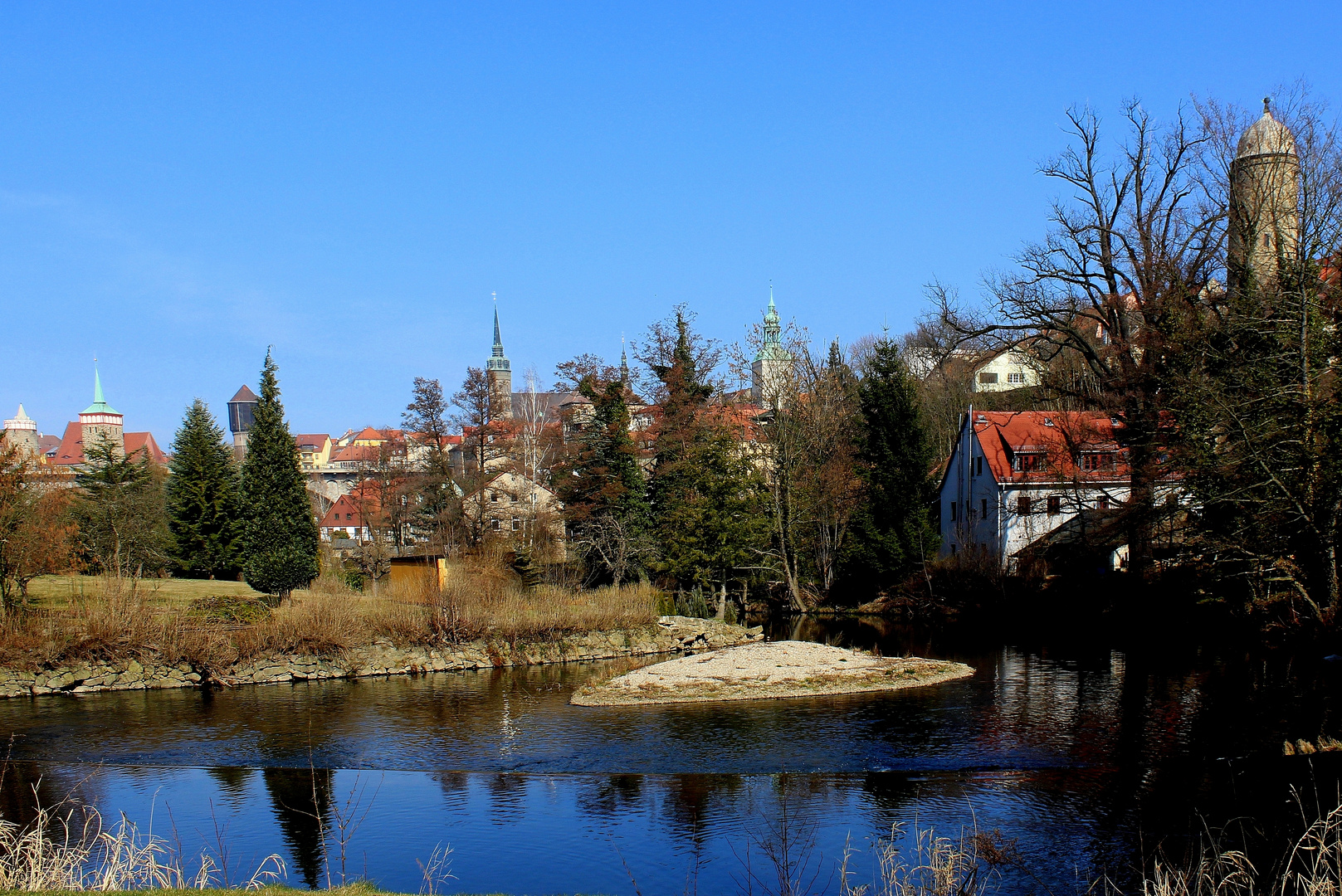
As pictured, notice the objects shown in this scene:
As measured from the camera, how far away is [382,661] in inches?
1078

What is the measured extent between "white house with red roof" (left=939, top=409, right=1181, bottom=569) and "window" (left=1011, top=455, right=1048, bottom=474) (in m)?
0.04

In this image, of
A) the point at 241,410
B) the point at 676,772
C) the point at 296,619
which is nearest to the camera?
the point at 676,772

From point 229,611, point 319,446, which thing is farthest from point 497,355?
point 229,611

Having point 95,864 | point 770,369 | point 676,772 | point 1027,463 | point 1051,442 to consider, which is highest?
point 770,369

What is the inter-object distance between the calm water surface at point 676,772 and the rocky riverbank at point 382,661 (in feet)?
2.96

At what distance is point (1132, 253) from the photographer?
107ft

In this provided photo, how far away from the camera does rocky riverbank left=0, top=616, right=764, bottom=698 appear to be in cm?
2403

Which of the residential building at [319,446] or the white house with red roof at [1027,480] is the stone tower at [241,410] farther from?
the white house with red roof at [1027,480]

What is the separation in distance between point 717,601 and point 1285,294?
20653 mm

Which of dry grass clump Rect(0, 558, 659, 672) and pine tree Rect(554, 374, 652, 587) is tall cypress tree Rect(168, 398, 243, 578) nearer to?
dry grass clump Rect(0, 558, 659, 672)

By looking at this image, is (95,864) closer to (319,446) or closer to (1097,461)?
(1097,461)

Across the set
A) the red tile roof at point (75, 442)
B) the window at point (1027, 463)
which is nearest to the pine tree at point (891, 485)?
the window at point (1027, 463)

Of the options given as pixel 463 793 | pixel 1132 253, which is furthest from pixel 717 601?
pixel 463 793

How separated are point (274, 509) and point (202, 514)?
12.6 metres
